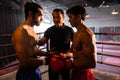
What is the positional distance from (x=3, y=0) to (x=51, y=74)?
155 inches

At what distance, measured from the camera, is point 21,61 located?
1.62 m

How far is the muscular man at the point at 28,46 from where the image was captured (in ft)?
5.19

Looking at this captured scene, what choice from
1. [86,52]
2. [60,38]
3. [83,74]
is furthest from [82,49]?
[60,38]

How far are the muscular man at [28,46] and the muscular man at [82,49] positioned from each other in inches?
16.5

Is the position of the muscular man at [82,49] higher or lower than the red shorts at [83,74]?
higher

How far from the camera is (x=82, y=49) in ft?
5.30

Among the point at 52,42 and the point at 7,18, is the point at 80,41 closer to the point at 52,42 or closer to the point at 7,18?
the point at 52,42

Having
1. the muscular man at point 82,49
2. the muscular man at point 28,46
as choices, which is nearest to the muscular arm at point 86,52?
the muscular man at point 82,49

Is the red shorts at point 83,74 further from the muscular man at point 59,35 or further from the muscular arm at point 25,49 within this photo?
the muscular man at point 59,35

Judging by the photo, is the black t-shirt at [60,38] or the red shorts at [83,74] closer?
the red shorts at [83,74]

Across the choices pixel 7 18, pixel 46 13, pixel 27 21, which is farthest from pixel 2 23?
pixel 46 13

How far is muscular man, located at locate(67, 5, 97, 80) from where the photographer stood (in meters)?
1.59

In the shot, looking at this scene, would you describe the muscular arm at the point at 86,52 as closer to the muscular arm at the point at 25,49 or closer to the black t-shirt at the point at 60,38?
the muscular arm at the point at 25,49

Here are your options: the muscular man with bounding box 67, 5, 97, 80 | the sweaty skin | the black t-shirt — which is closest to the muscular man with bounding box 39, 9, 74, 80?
the black t-shirt
